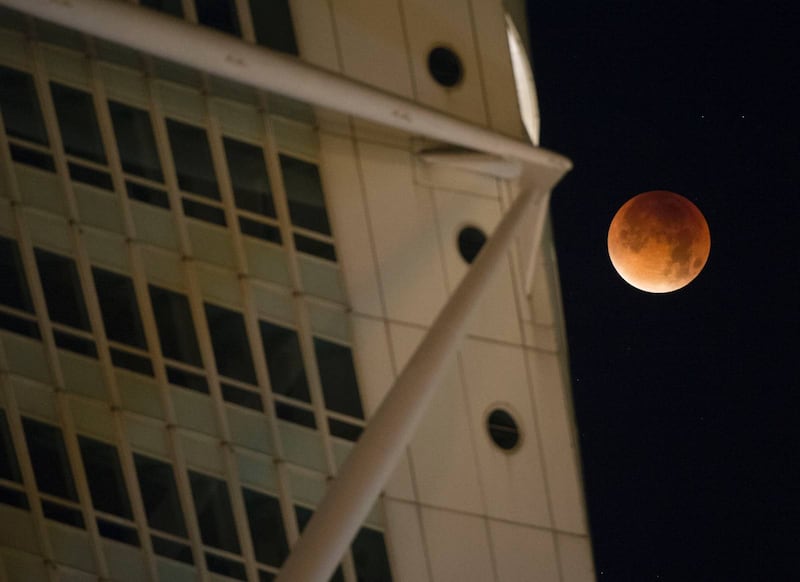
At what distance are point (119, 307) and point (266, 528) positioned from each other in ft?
15.1

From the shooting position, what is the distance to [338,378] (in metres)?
17.5

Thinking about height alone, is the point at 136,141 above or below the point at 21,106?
above


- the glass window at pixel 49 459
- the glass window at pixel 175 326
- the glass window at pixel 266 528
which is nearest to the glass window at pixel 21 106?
the glass window at pixel 175 326

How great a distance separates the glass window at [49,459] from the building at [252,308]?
0.03 metres

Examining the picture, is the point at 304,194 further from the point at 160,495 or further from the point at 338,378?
the point at 160,495

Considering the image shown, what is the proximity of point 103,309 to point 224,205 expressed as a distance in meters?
2.56

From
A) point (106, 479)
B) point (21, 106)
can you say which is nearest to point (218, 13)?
point (21, 106)

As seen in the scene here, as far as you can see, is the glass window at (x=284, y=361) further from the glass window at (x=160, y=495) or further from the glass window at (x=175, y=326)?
the glass window at (x=160, y=495)

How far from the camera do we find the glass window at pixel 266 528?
1758 cm

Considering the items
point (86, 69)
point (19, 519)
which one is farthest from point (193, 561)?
point (86, 69)

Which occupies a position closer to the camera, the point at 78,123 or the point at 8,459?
the point at 78,123

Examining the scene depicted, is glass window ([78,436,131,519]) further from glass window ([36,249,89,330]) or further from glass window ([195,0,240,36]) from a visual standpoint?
glass window ([195,0,240,36])

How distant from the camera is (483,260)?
42.0 feet

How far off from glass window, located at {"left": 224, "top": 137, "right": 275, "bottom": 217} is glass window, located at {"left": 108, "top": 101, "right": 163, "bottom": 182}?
1.17 m
